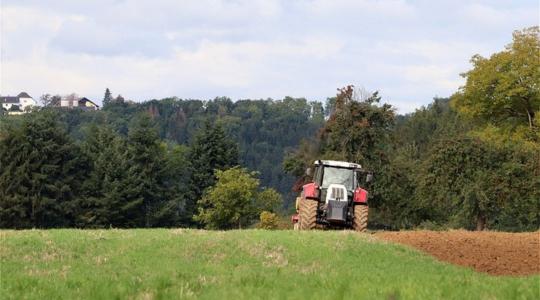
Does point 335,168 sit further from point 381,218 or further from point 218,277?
point 381,218

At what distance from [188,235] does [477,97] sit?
32073mm

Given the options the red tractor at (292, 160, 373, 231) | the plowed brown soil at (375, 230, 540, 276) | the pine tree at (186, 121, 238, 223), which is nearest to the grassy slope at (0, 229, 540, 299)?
the plowed brown soil at (375, 230, 540, 276)

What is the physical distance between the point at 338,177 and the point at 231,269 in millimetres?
13975

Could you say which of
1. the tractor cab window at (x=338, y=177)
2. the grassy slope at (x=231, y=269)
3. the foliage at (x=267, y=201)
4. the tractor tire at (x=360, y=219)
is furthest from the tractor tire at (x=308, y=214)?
the foliage at (x=267, y=201)

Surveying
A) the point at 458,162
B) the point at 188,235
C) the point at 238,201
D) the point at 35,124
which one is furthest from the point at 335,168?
the point at 35,124

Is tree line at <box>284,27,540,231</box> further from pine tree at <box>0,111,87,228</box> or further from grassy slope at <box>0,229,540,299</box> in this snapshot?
grassy slope at <box>0,229,540,299</box>

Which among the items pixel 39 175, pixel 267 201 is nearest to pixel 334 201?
pixel 267 201

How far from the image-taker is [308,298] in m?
8.68

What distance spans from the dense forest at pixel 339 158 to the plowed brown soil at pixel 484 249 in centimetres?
2350

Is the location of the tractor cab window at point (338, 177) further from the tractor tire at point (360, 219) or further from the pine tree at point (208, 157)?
the pine tree at point (208, 157)

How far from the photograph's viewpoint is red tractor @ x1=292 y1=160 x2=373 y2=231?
83.1 feet

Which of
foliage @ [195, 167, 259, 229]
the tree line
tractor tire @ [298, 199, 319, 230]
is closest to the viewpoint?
tractor tire @ [298, 199, 319, 230]

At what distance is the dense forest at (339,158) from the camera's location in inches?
1831

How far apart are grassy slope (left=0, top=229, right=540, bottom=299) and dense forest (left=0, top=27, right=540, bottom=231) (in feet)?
95.2
